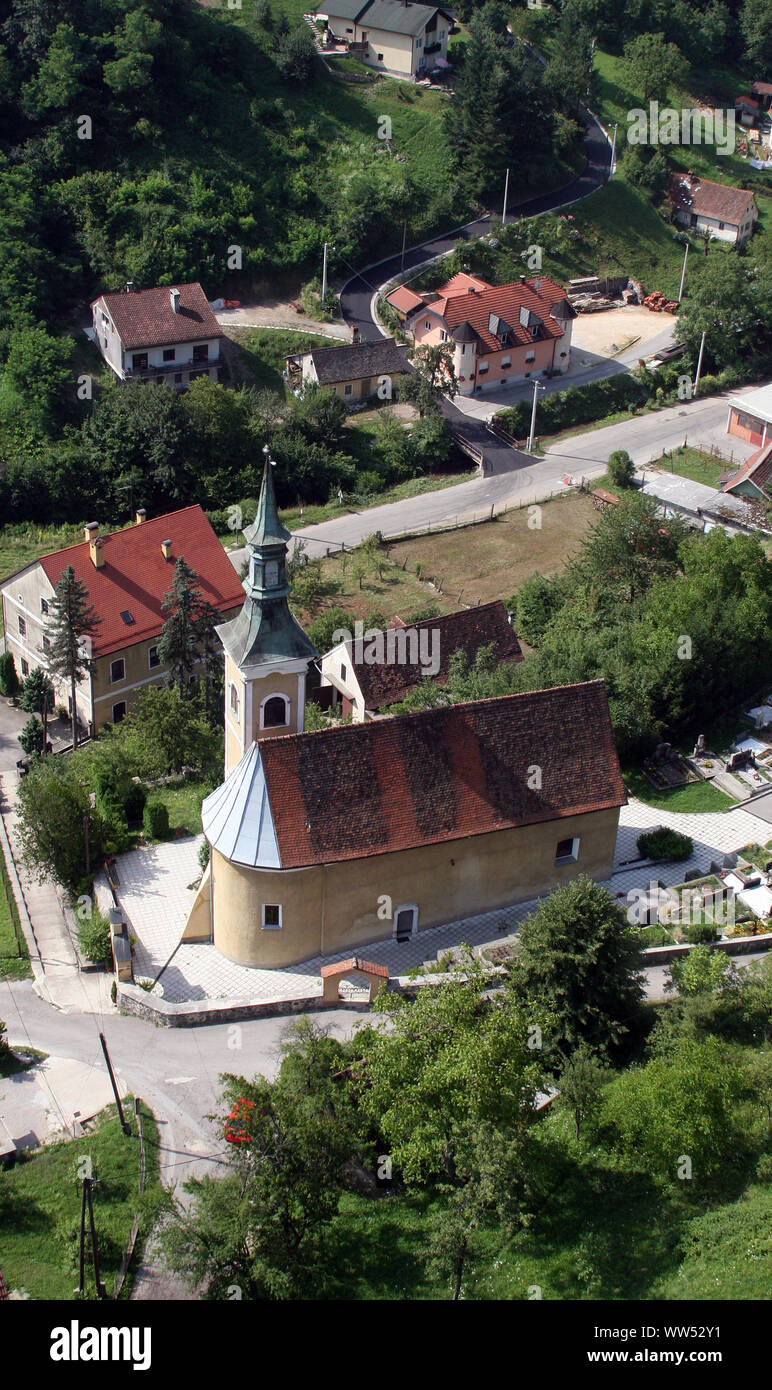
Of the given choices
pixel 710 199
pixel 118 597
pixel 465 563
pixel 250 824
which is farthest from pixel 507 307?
pixel 250 824

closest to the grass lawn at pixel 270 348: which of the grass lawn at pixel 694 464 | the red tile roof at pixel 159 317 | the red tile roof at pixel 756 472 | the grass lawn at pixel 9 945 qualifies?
the red tile roof at pixel 159 317

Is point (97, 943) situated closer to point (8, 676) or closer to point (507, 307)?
point (8, 676)

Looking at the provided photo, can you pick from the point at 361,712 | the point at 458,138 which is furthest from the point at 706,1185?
the point at 458,138

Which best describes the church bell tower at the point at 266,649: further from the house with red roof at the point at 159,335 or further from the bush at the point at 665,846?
the house with red roof at the point at 159,335

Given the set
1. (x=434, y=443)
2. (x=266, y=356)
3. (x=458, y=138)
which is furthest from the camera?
(x=458, y=138)

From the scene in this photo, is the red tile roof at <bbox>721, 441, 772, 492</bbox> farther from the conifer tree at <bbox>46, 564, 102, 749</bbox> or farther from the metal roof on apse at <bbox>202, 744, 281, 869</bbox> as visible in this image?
the metal roof on apse at <bbox>202, 744, 281, 869</bbox>

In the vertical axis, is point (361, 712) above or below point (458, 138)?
below

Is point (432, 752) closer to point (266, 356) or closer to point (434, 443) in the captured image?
point (434, 443)
